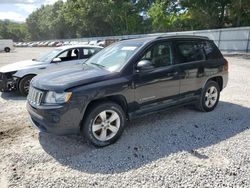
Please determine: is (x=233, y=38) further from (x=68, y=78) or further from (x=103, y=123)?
(x=68, y=78)

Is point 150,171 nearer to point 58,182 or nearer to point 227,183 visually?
point 227,183

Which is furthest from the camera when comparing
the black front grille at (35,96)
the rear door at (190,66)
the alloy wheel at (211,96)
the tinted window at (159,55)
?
the alloy wheel at (211,96)

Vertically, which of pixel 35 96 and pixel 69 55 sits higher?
pixel 69 55

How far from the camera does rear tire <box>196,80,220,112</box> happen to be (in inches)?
212

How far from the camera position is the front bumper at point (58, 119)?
11.5 feet

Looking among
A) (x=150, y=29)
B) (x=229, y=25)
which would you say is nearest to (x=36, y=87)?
(x=229, y=25)

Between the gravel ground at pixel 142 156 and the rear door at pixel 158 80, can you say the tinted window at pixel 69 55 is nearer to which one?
the gravel ground at pixel 142 156

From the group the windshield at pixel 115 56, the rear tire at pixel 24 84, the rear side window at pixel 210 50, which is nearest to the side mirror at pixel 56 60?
the rear tire at pixel 24 84

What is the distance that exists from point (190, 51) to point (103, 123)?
8.38ft

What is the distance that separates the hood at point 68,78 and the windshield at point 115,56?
0.21m

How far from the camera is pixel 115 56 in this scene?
15.0 ft

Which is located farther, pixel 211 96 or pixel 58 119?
pixel 211 96

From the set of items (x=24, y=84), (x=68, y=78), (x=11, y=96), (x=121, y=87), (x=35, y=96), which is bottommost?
(x=11, y=96)

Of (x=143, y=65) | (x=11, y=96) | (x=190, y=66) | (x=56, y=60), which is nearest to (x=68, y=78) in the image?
(x=143, y=65)
